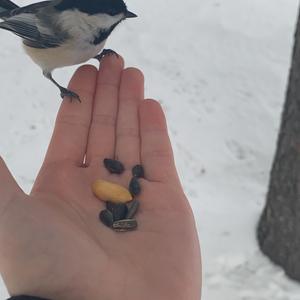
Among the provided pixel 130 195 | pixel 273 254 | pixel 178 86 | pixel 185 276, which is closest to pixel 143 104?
pixel 130 195

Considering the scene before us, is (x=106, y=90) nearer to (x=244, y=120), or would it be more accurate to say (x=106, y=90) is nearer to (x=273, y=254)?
(x=273, y=254)

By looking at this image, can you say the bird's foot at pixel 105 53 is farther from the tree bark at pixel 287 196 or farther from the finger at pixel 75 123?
the tree bark at pixel 287 196

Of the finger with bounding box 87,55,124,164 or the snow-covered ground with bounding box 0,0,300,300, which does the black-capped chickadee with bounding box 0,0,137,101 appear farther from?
the snow-covered ground with bounding box 0,0,300,300

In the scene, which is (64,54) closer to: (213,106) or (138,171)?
(138,171)

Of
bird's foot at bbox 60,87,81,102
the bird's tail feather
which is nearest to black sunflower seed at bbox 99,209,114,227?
bird's foot at bbox 60,87,81,102

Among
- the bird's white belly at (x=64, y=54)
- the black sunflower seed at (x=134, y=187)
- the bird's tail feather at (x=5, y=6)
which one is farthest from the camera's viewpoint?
the bird's tail feather at (x=5, y=6)

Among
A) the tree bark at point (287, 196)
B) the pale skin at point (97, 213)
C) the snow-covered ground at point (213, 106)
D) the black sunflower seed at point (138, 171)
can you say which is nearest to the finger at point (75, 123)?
the pale skin at point (97, 213)
